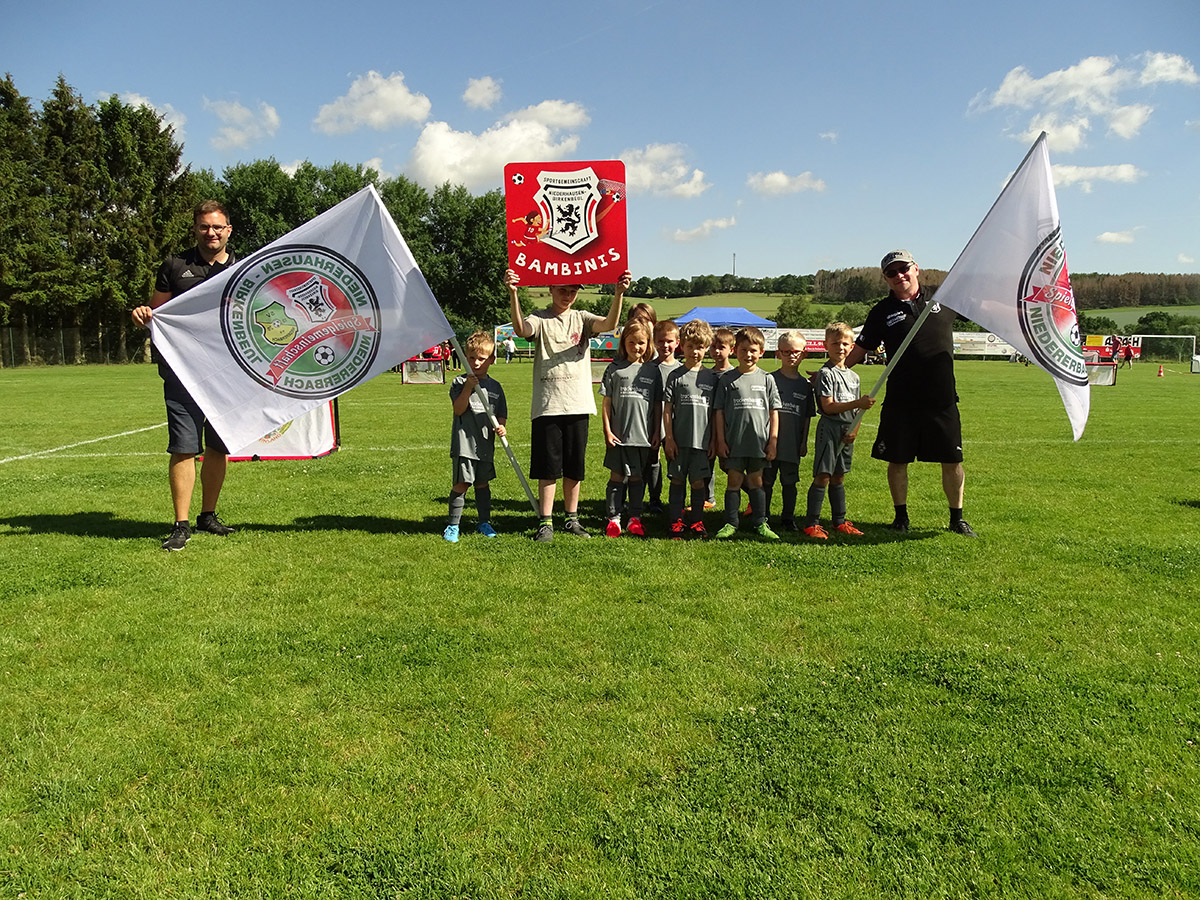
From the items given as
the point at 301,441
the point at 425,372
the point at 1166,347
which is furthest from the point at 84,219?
the point at 1166,347

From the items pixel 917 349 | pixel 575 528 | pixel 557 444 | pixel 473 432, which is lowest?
pixel 575 528

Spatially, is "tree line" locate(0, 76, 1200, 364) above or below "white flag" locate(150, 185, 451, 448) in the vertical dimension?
above

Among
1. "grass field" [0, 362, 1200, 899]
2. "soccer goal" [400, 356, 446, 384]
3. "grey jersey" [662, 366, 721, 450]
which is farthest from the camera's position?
"soccer goal" [400, 356, 446, 384]

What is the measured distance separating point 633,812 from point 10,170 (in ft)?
179

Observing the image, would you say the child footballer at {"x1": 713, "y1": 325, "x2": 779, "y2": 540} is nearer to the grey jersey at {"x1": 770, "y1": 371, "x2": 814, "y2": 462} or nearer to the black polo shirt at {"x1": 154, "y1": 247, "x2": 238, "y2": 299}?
the grey jersey at {"x1": 770, "y1": 371, "x2": 814, "y2": 462}

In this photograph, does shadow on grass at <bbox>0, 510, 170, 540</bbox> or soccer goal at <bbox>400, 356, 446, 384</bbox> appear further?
soccer goal at <bbox>400, 356, 446, 384</bbox>

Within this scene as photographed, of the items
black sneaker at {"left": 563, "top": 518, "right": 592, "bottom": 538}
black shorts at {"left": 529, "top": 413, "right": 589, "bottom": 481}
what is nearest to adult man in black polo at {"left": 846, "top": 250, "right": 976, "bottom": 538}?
black shorts at {"left": 529, "top": 413, "right": 589, "bottom": 481}

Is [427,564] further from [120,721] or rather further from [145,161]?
[145,161]

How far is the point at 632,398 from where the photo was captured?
6.48 m

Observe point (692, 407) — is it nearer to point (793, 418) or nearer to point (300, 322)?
point (793, 418)

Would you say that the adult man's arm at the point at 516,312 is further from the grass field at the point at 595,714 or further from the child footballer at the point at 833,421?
the child footballer at the point at 833,421

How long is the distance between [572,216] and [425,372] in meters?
21.5

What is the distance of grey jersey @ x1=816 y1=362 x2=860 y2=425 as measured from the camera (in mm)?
6414

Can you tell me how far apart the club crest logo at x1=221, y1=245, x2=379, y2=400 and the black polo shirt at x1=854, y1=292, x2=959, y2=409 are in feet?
13.2
